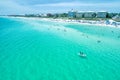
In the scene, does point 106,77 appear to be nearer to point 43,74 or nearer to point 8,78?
point 43,74

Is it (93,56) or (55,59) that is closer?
(55,59)

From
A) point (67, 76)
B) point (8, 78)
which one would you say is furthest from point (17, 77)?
point (67, 76)

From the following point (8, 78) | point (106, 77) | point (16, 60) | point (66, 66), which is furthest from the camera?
point (16, 60)

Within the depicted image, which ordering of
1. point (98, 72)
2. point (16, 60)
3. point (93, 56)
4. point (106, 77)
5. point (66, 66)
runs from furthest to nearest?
1. point (93, 56)
2. point (16, 60)
3. point (66, 66)
4. point (98, 72)
5. point (106, 77)

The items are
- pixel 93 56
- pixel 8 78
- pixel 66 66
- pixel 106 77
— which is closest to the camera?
pixel 8 78

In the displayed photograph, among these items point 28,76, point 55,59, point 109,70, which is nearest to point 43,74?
point 28,76

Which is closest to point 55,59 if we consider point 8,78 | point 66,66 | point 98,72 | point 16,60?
point 66,66

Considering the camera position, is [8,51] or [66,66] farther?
[8,51]

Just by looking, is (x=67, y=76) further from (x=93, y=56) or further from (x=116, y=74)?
(x=93, y=56)
